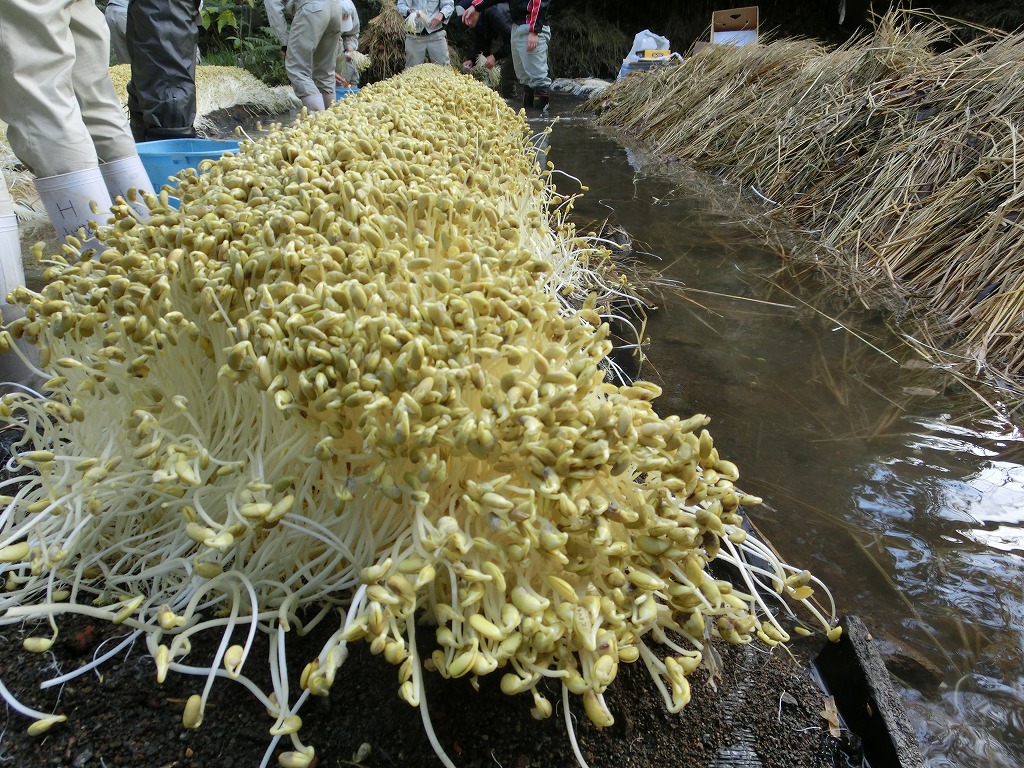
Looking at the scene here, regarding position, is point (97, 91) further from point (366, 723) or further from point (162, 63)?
point (366, 723)

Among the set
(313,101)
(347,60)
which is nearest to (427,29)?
(347,60)

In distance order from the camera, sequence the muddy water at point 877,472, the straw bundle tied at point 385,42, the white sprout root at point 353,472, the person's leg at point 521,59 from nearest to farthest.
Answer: the white sprout root at point 353,472 < the muddy water at point 877,472 < the person's leg at point 521,59 < the straw bundle tied at point 385,42

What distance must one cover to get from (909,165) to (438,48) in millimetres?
7669

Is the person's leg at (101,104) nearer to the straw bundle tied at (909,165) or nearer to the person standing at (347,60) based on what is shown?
the straw bundle tied at (909,165)

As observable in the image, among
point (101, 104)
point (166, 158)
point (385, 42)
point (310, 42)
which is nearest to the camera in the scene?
point (101, 104)

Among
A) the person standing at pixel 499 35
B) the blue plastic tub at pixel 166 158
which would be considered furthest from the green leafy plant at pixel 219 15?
the blue plastic tub at pixel 166 158

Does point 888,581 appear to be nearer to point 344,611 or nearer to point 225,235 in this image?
point 344,611

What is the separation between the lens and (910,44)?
473cm

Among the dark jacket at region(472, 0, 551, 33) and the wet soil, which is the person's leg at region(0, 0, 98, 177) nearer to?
the wet soil

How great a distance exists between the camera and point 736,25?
945 cm

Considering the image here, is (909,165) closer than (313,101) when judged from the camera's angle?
Yes

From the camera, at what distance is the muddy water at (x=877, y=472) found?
1293mm

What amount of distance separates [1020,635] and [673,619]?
3.50 ft

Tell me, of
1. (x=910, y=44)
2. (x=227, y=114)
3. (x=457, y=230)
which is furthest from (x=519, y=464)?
(x=227, y=114)
